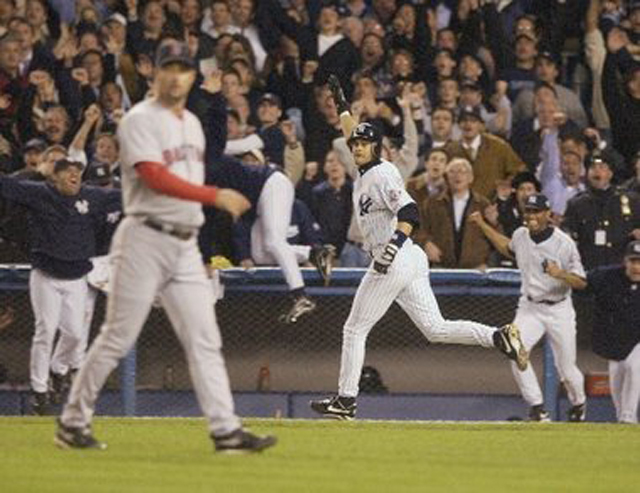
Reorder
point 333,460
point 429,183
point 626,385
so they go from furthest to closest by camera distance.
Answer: point 429,183 < point 626,385 < point 333,460

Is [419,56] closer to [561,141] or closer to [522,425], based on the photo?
[561,141]

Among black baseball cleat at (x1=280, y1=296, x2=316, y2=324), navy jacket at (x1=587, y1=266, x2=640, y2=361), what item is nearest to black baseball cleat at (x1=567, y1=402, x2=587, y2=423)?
navy jacket at (x1=587, y1=266, x2=640, y2=361)

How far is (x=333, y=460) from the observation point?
36.6ft

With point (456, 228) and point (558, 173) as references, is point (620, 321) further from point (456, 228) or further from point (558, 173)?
point (558, 173)

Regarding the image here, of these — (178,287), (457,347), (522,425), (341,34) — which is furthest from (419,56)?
(178,287)

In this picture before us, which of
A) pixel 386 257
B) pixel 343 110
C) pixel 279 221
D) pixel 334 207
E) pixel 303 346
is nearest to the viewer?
pixel 386 257

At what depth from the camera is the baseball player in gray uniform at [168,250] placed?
1067 centimetres

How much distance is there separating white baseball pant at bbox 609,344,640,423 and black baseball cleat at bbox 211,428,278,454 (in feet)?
21.6

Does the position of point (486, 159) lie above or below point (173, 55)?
below

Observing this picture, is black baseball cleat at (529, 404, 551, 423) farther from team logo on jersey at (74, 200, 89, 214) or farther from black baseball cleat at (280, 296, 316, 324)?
team logo on jersey at (74, 200, 89, 214)

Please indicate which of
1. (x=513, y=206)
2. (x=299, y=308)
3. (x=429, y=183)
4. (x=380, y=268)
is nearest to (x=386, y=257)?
(x=380, y=268)

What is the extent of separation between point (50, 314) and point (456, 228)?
147 inches

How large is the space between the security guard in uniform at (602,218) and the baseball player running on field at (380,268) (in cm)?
352

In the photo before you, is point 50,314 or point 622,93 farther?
point 622,93
